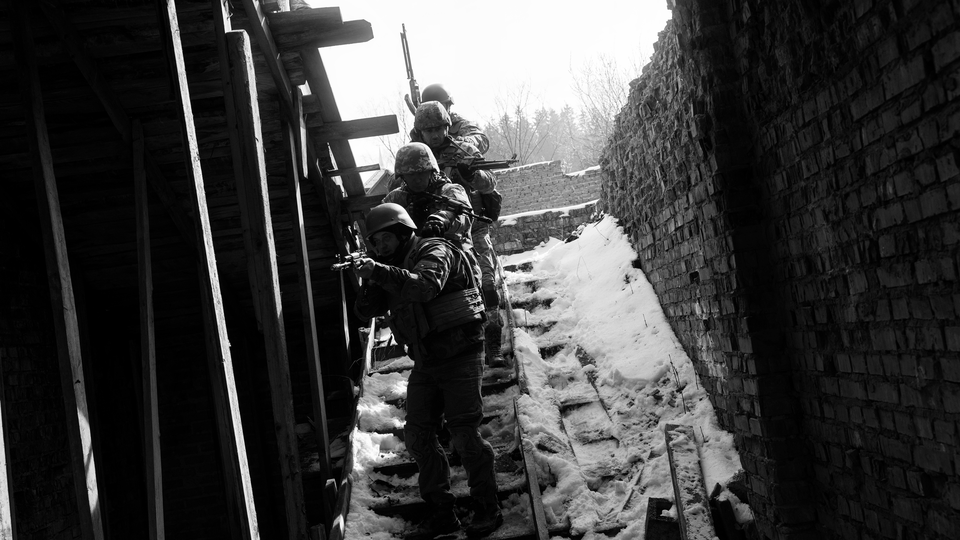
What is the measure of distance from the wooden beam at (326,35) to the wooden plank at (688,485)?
12.1 ft

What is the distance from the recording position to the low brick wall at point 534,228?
11844 mm

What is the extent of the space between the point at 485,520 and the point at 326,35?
3.71 metres

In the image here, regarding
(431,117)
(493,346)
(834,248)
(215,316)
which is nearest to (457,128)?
(431,117)

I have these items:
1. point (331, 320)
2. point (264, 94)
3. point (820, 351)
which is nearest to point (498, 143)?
point (331, 320)

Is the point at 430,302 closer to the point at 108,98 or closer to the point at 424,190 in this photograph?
the point at 424,190

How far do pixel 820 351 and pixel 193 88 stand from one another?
477cm

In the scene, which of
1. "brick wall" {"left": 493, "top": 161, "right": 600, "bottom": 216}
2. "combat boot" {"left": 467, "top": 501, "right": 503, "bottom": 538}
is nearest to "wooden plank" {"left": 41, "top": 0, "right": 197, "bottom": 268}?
"combat boot" {"left": 467, "top": 501, "right": 503, "bottom": 538}

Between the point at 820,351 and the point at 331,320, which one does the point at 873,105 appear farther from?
the point at 331,320

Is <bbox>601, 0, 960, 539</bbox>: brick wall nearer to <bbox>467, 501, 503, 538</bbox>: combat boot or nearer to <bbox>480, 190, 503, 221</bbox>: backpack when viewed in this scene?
<bbox>467, 501, 503, 538</bbox>: combat boot

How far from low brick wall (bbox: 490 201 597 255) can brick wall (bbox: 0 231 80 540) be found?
6.79 meters

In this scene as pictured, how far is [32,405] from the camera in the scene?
600 centimetres

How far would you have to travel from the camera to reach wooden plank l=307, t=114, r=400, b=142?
6539 mm

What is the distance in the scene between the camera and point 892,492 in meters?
2.86

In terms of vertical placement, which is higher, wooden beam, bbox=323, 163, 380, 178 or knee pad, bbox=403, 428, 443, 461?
wooden beam, bbox=323, 163, 380, 178
